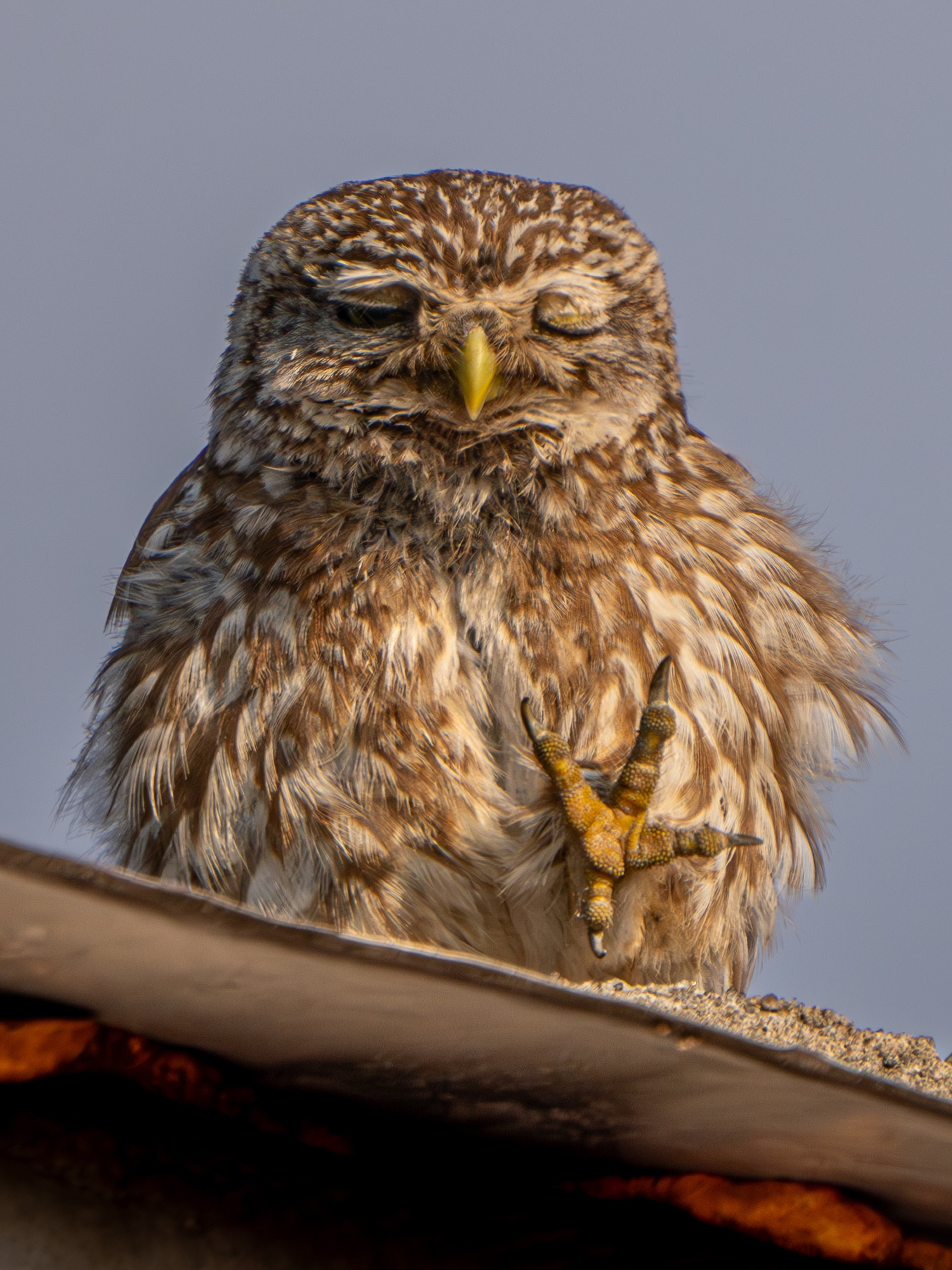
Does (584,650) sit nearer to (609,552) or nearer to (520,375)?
(609,552)

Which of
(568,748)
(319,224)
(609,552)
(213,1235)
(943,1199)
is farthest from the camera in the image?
(319,224)

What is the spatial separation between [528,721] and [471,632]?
30cm

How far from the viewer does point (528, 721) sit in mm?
2713

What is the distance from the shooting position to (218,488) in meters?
3.31

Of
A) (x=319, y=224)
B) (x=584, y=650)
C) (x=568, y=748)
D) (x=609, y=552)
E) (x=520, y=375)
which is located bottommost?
(x=568, y=748)

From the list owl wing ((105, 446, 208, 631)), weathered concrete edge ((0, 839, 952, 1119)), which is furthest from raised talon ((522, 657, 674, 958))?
weathered concrete edge ((0, 839, 952, 1119))

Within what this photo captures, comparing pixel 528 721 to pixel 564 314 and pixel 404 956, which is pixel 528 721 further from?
pixel 404 956

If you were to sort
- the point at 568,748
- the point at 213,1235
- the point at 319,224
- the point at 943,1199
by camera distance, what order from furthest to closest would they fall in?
the point at 319,224, the point at 568,748, the point at 943,1199, the point at 213,1235

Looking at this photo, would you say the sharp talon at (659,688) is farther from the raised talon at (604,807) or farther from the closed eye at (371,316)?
the closed eye at (371,316)

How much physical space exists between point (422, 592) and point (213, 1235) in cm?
200

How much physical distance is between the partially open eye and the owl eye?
276 mm

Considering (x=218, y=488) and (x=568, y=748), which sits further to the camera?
(x=218, y=488)

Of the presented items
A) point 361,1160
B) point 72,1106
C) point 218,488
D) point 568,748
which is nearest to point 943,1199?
point 361,1160

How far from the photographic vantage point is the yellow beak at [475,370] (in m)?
2.85
